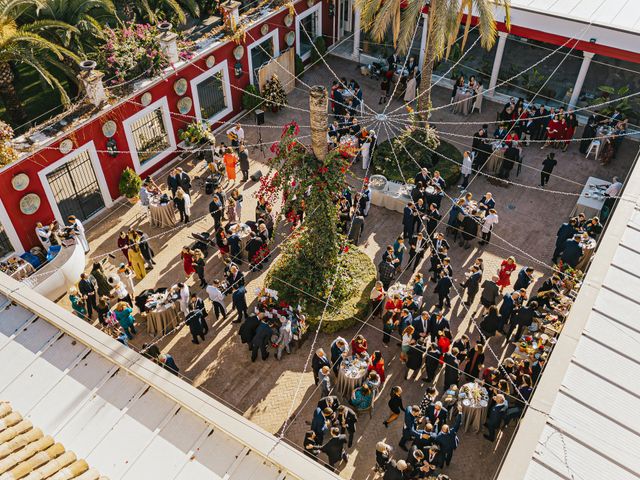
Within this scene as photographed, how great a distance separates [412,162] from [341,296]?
619cm

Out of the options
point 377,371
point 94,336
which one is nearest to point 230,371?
point 377,371

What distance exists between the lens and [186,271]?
1507 cm

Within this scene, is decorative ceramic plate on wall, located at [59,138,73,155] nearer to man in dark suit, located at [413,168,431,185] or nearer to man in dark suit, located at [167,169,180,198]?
man in dark suit, located at [167,169,180,198]


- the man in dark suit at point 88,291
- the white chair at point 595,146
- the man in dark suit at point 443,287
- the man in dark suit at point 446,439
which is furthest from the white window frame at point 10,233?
the white chair at point 595,146

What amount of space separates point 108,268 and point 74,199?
2.91 m

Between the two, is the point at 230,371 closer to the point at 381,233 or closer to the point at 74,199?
the point at 381,233

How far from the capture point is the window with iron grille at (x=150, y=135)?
1820 centimetres

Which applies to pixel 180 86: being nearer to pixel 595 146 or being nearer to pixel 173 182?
pixel 173 182

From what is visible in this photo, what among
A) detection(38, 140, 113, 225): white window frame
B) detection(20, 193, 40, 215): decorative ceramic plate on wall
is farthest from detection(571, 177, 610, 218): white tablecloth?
detection(20, 193, 40, 215): decorative ceramic plate on wall

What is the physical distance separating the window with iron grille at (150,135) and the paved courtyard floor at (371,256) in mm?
1019

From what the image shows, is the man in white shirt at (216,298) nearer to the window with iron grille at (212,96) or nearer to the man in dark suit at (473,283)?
the man in dark suit at (473,283)

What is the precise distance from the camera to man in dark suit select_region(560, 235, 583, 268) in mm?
14656

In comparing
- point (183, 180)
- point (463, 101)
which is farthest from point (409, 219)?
point (463, 101)

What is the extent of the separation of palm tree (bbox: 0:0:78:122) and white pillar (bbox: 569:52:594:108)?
16.1 meters
